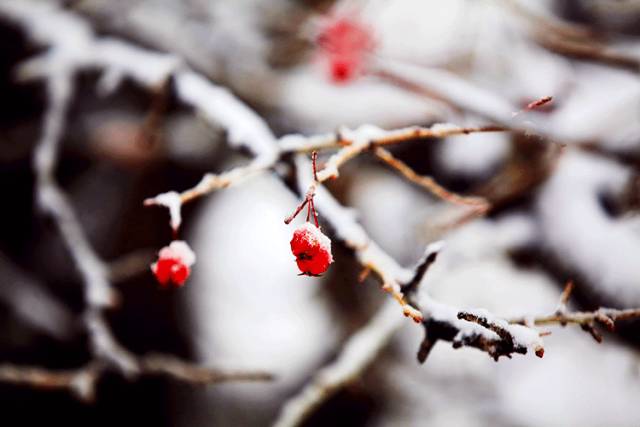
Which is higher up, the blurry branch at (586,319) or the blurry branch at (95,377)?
the blurry branch at (95,377)

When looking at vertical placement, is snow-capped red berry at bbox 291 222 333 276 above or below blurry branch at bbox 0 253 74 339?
below

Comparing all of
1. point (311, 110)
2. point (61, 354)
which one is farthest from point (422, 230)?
point (61, 354)

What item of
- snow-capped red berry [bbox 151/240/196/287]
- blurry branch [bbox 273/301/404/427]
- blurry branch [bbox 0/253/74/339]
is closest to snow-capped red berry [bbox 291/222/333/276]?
snow-capped red berry [bbox 151/240/196/287]

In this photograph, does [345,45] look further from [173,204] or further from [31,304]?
[31,304]

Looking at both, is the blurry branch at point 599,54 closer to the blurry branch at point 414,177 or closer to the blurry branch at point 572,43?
the blurry branch at point 572,43

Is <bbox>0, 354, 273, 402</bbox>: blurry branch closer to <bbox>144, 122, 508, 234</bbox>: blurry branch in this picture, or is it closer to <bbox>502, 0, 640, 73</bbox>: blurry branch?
<bbox>144, 122, 508, 234</bbox>: blurry branch

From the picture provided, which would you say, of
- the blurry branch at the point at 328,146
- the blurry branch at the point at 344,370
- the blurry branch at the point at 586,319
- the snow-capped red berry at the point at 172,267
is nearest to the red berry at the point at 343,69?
the blurry branch at the point at 344,370

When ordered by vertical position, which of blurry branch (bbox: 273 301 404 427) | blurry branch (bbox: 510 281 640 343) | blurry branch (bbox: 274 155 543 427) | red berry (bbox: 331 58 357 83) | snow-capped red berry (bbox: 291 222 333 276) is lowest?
blurry branch (bbox: 273 301 404 427)
